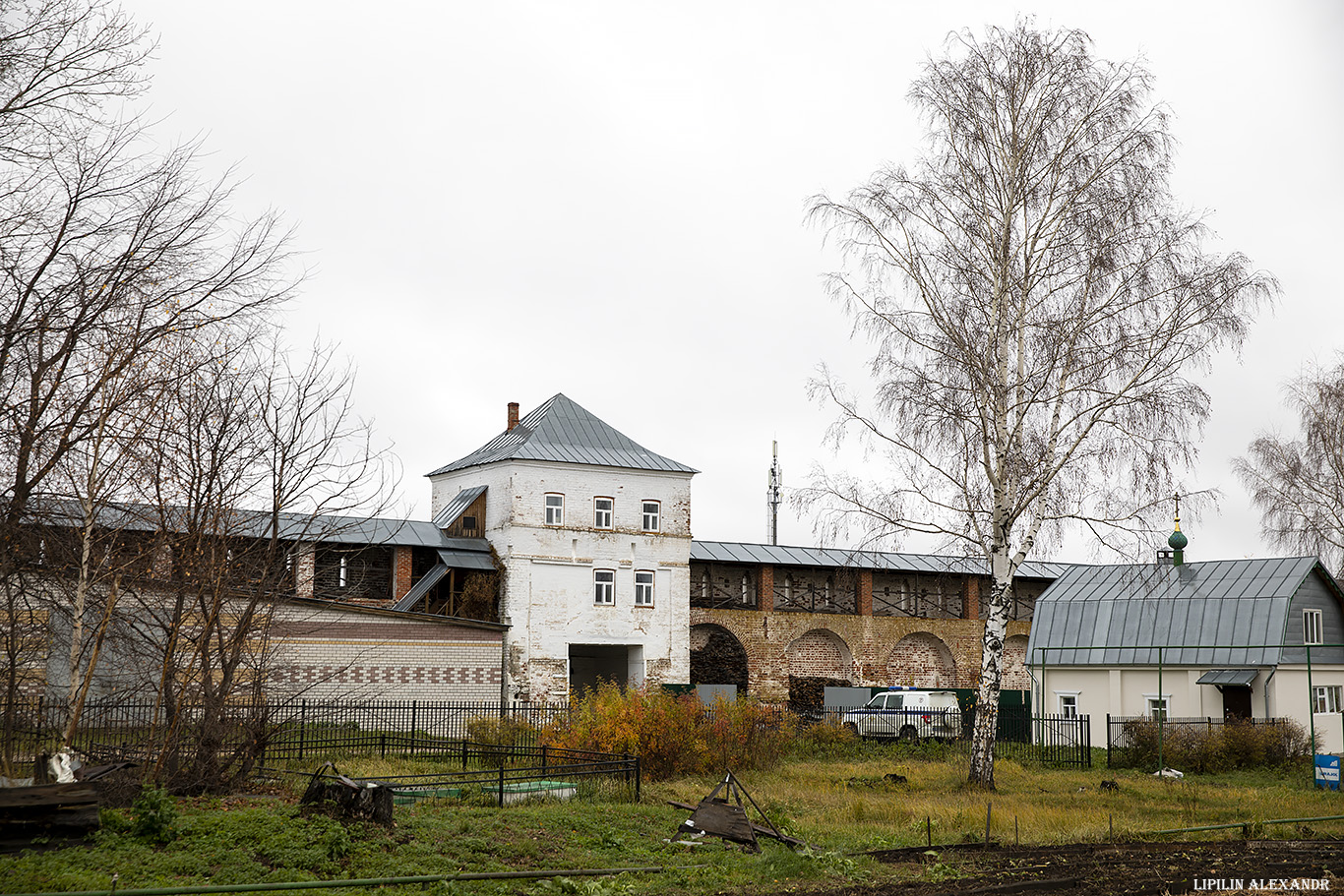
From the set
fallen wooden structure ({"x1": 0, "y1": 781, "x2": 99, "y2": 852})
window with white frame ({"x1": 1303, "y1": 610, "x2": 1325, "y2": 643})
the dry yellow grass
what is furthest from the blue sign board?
fallen wooden structure ({"x1": 0, "y1": 781, "x2": 99, "y2": 852})

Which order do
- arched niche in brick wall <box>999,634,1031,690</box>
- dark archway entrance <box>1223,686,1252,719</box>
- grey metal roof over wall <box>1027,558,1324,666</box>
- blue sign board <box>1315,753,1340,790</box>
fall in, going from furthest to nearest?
arched niche in brick wall <box>999,634,1031,690</box> → dark archway entrance <box>1223,686,1252,719</box> → grey metal roof over wall <box>1027,558,1324,666</box> → blue sign board <box>1315,753,1340,790</box>

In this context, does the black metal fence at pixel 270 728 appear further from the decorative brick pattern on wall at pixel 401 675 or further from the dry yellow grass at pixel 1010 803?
the dry yellow grass at pixel 1010 803

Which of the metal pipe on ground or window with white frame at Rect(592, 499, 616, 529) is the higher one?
window with white frame at Rect(592, 499, 616, 529)

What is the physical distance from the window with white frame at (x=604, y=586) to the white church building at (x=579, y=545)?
3cm

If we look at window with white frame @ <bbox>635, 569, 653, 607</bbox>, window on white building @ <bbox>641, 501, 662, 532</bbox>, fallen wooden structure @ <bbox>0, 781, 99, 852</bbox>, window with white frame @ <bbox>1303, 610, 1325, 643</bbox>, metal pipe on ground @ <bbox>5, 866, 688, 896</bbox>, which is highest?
window on white building @ <bbox>641, 501, 662, 532</bbox>

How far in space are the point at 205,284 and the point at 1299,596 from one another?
2551 centimetres

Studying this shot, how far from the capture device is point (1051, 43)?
1828cm

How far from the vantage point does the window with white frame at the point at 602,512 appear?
32812 mm

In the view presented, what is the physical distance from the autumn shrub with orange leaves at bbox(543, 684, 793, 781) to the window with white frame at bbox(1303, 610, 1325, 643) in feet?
45.8

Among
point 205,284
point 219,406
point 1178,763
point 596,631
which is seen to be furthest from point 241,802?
point 596,631

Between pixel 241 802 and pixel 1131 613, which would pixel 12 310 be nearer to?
pixel 241 802

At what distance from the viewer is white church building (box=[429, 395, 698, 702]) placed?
103 ft

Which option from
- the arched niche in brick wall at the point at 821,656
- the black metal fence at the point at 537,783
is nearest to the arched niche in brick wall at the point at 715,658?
the arched niche in brick wall at the point at 821,656

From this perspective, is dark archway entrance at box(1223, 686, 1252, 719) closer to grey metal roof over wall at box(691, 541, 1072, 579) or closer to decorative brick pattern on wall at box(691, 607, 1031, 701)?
grey metal roof over wall at box(691, 541, 1072, 579)
